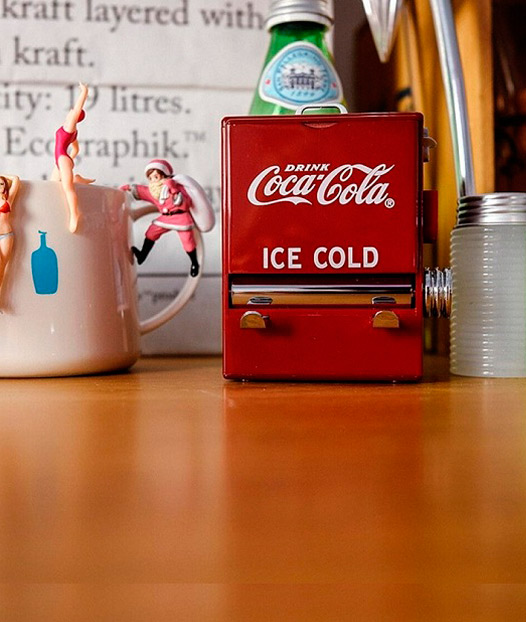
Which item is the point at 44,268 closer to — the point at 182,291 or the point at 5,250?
the point at 5,250

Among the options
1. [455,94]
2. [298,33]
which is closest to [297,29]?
[298,33]

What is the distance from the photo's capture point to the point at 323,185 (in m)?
0.54

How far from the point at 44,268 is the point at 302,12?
12.6 inches

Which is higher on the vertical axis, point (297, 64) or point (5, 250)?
point (297, 64)

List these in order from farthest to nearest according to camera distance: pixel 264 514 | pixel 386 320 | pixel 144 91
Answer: pixel 144 91 < pixel 386 320 < pixel 264 514

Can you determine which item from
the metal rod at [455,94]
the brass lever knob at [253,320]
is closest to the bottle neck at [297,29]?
the metal rod at [455,94]

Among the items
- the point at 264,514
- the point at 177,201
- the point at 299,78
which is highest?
the point at 299,78

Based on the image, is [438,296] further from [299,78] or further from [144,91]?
[144,91]

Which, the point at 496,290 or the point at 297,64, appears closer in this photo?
the point at 496,290

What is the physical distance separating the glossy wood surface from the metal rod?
11.2 inches

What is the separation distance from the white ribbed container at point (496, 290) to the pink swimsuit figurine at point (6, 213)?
32cm

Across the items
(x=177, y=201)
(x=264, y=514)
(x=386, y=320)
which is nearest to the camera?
(x=264, y=514)

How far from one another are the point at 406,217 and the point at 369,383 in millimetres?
111

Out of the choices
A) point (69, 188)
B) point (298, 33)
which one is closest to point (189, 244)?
point (69, 188)
